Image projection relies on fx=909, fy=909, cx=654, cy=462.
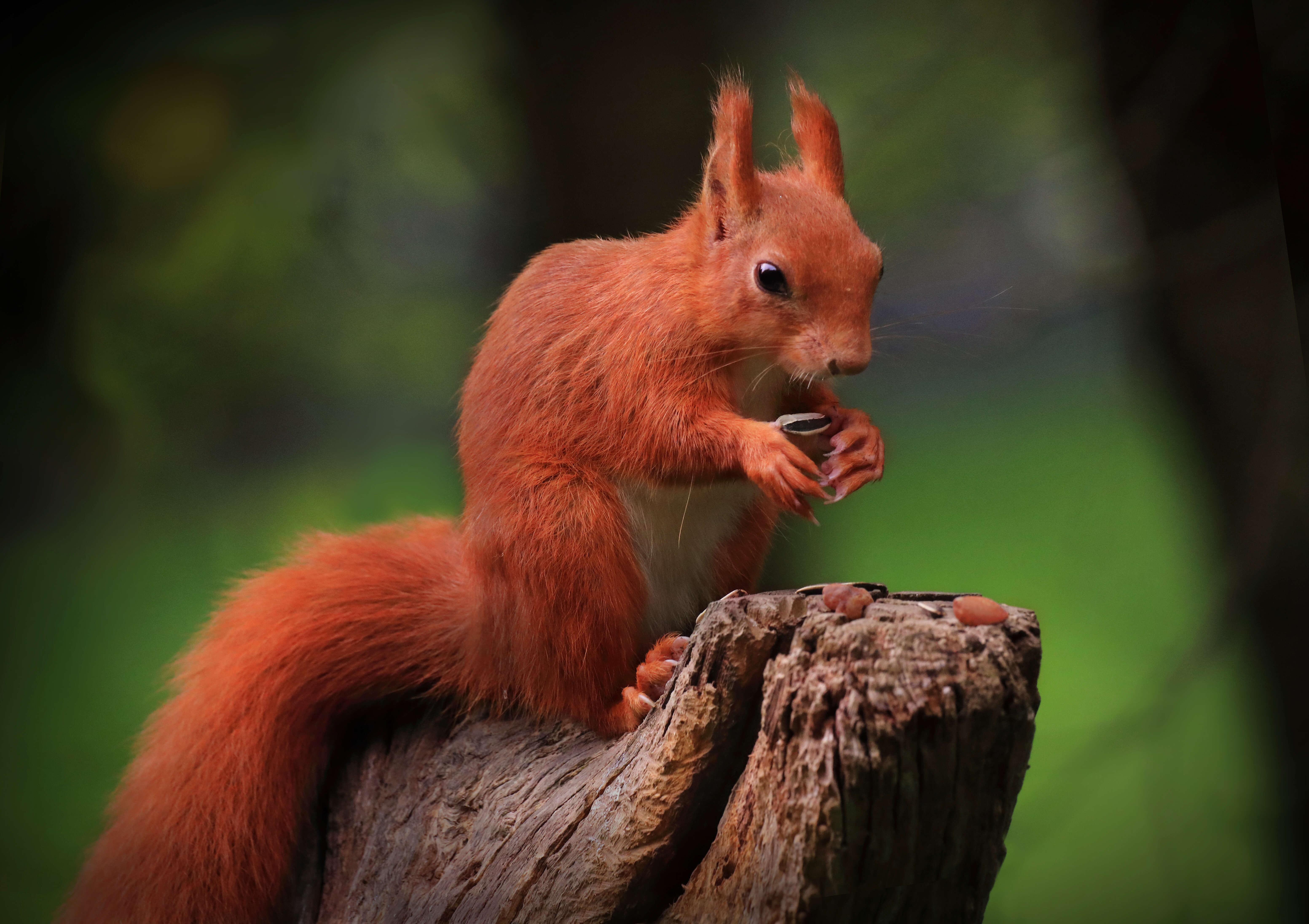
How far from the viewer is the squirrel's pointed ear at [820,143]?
1.31 meters

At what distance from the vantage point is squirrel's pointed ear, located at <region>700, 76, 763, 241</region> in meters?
1.20

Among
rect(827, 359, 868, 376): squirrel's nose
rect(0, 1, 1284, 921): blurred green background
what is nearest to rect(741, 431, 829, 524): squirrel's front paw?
rect(827, 359, 868, 376): squirrel's nose

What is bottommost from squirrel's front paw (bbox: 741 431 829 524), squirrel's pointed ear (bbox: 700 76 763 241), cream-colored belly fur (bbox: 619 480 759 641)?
cream-colored belly fur (bbox: 619 480 759 641)

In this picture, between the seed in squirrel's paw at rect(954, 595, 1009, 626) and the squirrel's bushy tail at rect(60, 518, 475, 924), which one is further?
the squirrel's bushy tail at rect(60, 518, 475, 924)

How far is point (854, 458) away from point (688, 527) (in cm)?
29

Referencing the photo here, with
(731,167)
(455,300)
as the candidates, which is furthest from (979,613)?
(455,300)

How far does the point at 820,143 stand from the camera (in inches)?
51.8

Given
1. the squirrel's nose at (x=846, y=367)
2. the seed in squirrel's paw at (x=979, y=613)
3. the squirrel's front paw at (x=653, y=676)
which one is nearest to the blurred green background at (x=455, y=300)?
the squirrel's nose at (x=846, y=367)

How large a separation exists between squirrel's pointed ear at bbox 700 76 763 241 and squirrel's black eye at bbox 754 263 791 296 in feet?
0.31

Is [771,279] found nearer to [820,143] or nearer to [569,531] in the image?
[820,143]

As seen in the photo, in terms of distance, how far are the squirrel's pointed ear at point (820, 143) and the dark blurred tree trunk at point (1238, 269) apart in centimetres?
43

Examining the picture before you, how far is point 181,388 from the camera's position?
1.46m

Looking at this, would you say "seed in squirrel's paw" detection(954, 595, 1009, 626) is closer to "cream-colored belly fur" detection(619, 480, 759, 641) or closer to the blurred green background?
"cream-colored belly fur" detection(619, 480, 759, 641)

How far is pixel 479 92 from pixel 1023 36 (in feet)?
2.78
